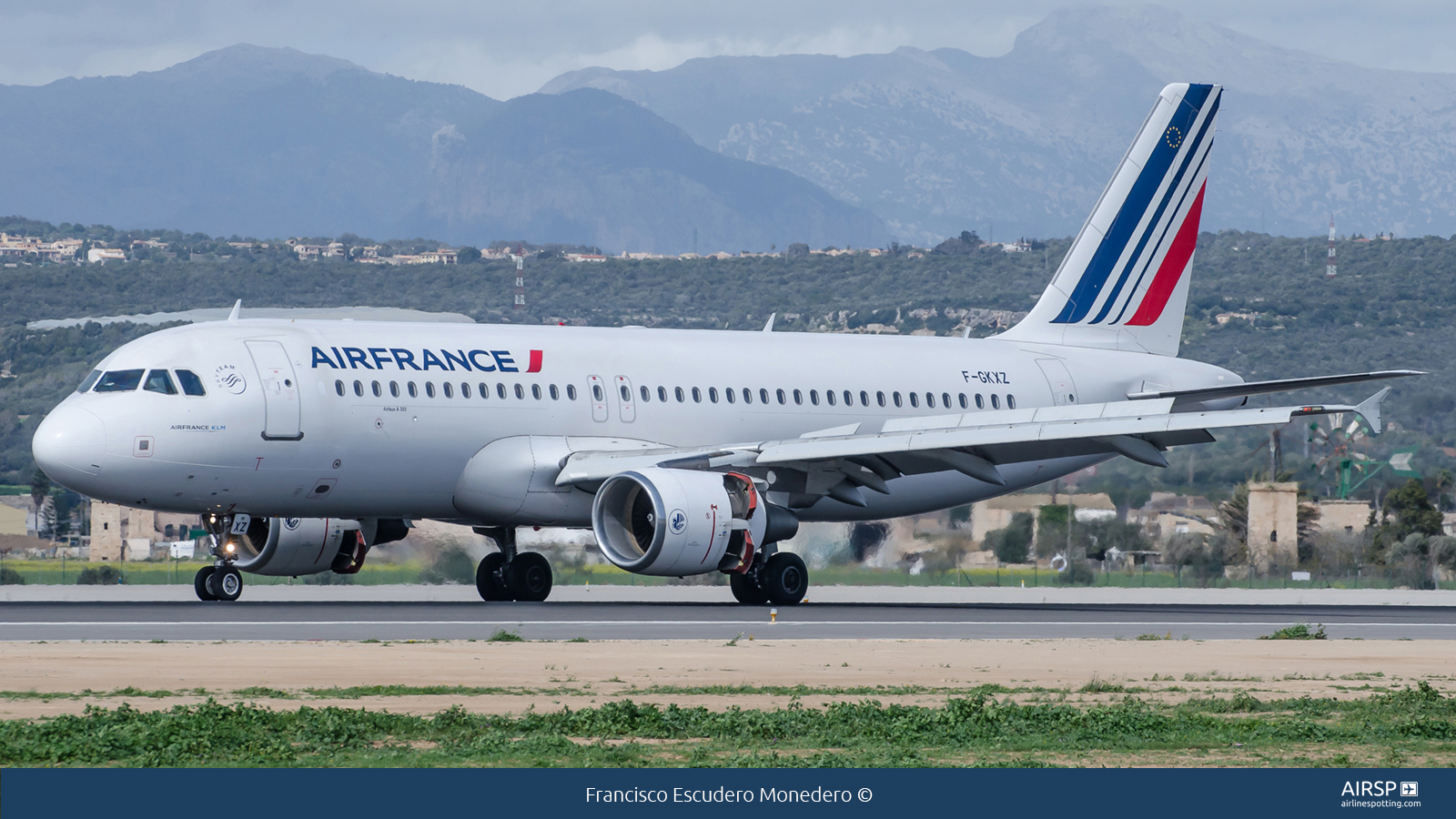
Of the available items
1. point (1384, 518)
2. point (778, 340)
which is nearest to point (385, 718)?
point (778, 340)

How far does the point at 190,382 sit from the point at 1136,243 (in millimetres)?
19835

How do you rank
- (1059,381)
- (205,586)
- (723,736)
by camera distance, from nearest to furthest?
(723,736)
(205,586)
(1059,381)

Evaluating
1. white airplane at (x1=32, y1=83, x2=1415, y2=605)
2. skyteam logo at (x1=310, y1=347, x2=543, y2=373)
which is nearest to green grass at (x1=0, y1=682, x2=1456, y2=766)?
white airplane at (x1=32, y1=83, x2=1415, y2=605)

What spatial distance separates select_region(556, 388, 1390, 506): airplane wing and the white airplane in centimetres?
5

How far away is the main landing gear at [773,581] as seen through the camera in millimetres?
31203

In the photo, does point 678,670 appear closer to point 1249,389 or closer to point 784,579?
point 784,579

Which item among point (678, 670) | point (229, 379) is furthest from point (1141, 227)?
point (678, 670)

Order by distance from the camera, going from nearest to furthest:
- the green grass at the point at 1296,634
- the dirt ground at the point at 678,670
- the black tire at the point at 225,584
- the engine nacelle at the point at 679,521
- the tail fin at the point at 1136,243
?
the dirt ground at the point at 678,670
the green grass at the point at 1296,634
the engine nacelle at the point at 679,521
the black tire at the point at 225,584
the tail fin at the point at 1136,243

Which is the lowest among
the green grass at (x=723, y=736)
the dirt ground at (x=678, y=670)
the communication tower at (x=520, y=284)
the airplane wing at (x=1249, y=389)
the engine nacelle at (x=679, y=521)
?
the dirt ground at (x=678, y=670)

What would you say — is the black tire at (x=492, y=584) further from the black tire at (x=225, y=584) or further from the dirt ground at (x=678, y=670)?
the dirt ground at (x=678, y=670)

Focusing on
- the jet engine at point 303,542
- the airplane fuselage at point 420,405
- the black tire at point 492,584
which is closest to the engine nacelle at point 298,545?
the jet engine at point 303,542

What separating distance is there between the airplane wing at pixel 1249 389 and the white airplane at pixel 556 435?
0.08 metres

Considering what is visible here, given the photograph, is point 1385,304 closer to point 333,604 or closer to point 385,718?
point 333,604

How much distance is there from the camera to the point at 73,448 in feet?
90.3
